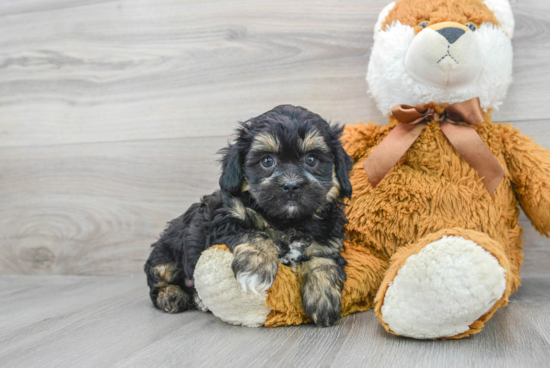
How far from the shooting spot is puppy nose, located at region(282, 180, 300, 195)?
4.42ft

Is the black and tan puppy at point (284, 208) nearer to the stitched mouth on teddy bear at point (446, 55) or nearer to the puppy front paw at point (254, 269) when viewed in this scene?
the puppy front paw at point (254, 269)

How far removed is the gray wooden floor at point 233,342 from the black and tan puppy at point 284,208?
0.15 metres

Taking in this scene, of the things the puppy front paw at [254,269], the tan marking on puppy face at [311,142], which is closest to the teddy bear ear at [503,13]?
the tan marking on puppy face at [311,142]

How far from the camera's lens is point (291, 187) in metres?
1.35

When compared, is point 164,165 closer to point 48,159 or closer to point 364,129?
point 48,159

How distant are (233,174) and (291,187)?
0.74ft

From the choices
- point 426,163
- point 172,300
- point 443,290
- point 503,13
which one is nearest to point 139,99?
point 172,300

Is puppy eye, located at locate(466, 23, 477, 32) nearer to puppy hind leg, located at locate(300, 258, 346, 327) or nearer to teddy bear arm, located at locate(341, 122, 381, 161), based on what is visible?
teddy bear arm, located at locate(341, 122, 381, 161)

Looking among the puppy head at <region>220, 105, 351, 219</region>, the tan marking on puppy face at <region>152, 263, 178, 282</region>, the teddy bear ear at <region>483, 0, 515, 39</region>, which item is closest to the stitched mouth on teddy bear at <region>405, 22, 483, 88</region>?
the teddy bear ear at <region>483, 0, 515, 39</region>

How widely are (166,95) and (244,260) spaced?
137 centimetres

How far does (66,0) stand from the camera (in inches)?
101

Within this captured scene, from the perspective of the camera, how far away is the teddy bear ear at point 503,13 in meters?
1.73

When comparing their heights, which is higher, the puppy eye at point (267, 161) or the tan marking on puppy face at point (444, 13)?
the tan marking on puppy face at point (444, 13)

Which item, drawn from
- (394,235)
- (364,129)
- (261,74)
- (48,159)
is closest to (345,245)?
(394,235)
